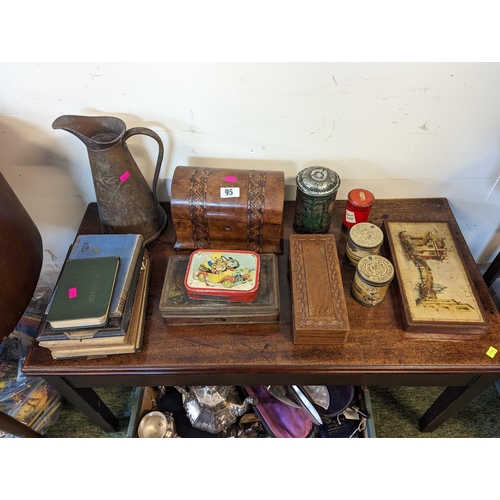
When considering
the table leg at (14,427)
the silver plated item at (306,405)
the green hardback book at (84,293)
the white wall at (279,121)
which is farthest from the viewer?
the silver plated item at (306,405)

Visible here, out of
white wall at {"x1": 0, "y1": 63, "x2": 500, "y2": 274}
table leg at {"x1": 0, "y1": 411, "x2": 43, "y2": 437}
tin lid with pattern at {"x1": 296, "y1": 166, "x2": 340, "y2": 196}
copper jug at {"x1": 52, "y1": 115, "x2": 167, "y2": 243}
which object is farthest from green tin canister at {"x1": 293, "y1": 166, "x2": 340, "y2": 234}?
table leg at {"x1": 0, "y1": 411, "x2": 43, "y2": 437}

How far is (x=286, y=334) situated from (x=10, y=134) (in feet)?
2.99

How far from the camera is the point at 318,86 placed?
933 millimetres

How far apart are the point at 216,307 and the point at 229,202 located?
0.26 m

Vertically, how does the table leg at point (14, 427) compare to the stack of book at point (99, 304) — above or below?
below

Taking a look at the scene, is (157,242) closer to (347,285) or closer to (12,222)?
(12,222)

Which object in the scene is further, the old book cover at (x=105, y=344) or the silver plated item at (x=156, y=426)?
the silver plated item at (x=156, y=426)

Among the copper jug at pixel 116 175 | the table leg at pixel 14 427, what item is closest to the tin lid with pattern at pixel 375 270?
the copper jug at pixel 116 175

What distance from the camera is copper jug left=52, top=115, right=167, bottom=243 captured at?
2.90ft

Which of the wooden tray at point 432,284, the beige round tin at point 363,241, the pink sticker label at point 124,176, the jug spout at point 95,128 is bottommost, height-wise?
the wooden tray at point 432,284

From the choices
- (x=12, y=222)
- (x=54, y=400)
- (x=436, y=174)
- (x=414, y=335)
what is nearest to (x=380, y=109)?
(x=436, y=174)

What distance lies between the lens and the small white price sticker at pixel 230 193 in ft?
3.07

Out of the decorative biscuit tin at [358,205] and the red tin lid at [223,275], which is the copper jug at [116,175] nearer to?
the red tin lid at [223,275]

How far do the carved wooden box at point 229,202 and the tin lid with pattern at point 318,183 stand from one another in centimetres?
6
